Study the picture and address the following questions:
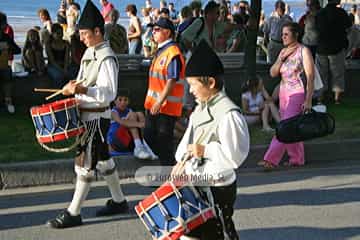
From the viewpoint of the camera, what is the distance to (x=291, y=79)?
8.27 m

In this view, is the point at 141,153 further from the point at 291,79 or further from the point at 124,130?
the point at 291,79

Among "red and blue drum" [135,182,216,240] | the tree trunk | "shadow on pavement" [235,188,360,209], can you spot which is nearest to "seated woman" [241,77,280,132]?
the tree trunk

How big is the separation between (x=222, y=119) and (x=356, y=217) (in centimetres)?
293

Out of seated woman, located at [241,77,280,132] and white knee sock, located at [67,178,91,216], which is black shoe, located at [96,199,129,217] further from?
seated woman, located at [241,77,280,132]

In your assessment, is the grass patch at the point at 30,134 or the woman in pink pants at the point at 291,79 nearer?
the woman in pink pants at the point at 291,79

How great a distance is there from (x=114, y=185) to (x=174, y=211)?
2.38 meters

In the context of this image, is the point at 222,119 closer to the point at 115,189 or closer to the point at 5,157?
the point at 115,189

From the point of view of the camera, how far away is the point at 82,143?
629 cm

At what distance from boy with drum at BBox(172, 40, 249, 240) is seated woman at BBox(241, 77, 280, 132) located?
5704 millimetres

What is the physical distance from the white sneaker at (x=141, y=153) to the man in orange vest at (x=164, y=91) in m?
1.40

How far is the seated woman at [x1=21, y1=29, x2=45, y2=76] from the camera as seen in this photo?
11.8 meters

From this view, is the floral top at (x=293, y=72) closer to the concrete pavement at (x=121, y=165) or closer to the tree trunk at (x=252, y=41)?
the concrete pavement at (x=121, y=165)

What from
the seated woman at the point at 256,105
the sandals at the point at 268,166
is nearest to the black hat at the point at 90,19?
the sandals at the point at 268,166

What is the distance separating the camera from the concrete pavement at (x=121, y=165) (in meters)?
8.09
